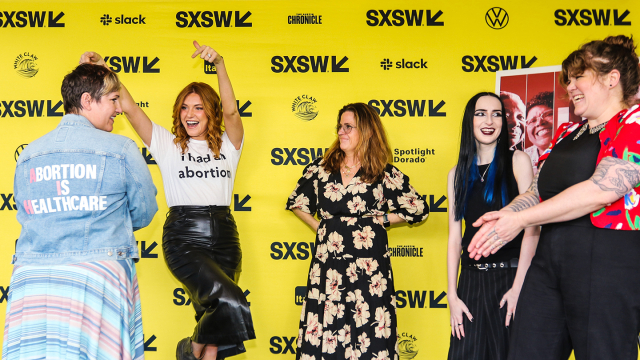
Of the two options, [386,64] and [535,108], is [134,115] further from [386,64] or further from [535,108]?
[535,108]

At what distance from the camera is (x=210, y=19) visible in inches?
138

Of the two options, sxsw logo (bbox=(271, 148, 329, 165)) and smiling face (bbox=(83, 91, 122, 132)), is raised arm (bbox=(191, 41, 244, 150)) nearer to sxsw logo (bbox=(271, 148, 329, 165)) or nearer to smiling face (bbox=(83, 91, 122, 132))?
sxsw logo (bbox=(271, 148, 329, 165))

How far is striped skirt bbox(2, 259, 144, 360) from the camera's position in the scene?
1865mm

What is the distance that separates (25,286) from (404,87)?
2695mm

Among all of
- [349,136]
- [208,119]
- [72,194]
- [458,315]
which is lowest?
[458,315]

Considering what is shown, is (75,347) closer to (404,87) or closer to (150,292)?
(150,292)

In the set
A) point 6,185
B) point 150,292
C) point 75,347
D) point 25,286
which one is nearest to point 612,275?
point 75,347

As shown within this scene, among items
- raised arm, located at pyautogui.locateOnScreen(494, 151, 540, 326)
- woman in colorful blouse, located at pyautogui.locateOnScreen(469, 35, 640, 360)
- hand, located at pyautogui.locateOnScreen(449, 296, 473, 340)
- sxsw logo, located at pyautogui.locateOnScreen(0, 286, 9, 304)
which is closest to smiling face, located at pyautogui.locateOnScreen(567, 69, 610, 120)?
woman in colorful blouse, located at pyautogui.locateOnScreen(469, 35, 640, 360)

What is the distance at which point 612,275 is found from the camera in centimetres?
159

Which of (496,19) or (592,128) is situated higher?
(496,19)

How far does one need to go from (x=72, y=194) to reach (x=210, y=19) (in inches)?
82.0

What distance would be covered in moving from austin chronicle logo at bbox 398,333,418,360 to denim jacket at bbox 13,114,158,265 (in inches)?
87.9

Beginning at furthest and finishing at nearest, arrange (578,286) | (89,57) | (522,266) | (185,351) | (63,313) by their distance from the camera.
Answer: (185,351), (89,57), (522,266), (63,313), (578,286)

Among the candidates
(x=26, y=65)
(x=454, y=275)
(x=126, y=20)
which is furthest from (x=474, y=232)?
(x=26, y=65)
